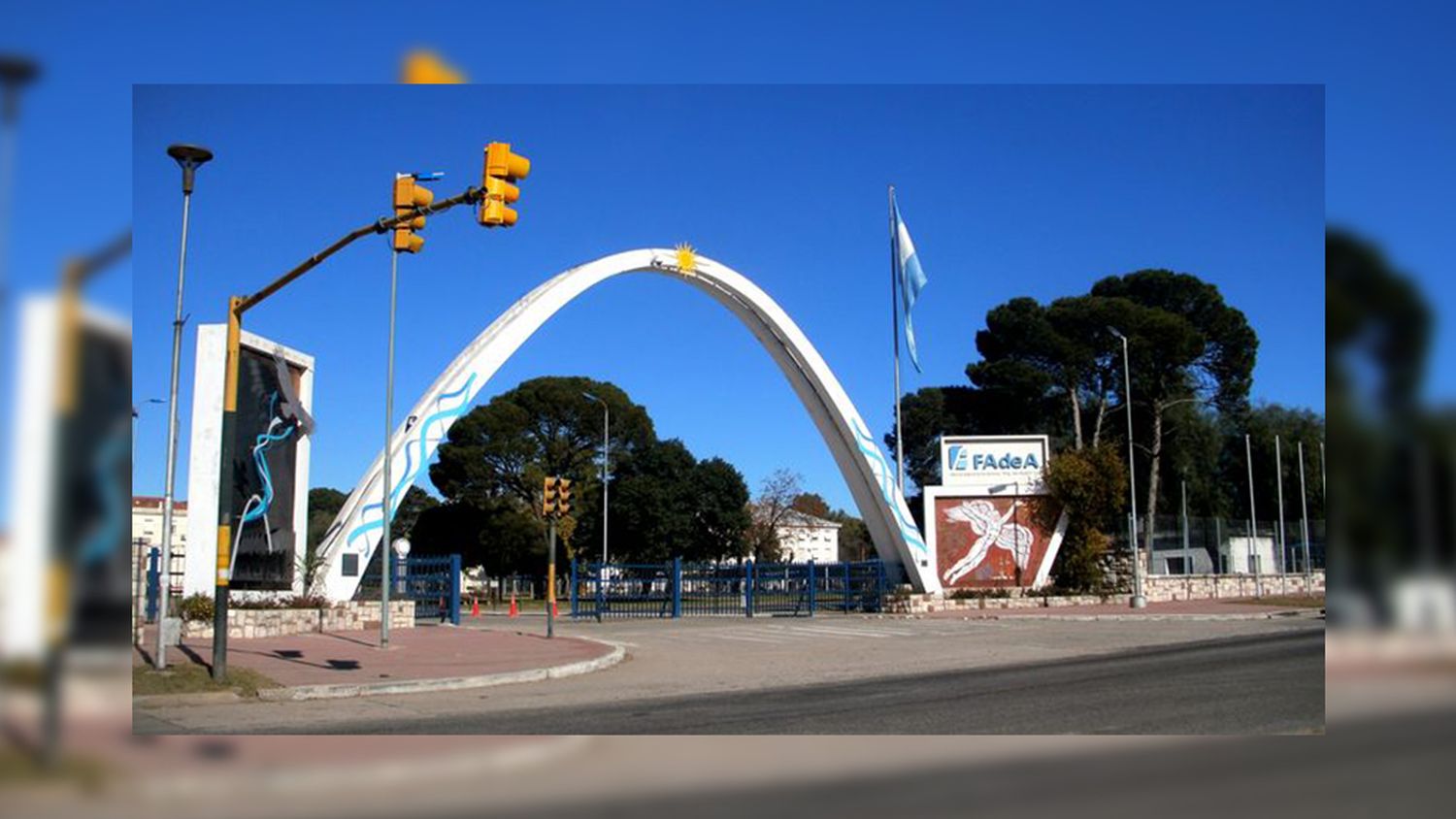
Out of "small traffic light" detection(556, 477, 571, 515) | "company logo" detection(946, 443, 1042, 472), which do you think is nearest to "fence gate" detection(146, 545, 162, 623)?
"small traffic light" detection(556, 477, 571, 515)

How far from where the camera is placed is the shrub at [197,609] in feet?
65.0

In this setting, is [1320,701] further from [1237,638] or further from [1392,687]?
[1237,638]

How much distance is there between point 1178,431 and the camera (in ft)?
161

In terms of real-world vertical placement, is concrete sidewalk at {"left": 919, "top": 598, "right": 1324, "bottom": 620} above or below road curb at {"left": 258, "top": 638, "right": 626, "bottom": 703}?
below

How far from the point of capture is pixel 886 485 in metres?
35.0

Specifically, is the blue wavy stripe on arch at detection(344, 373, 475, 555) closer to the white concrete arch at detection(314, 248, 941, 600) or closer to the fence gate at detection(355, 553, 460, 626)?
the white concrete arch at detection(314, 248, 941, 600)

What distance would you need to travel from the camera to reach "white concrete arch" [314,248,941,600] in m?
25.4

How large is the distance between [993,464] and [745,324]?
953 centimetres

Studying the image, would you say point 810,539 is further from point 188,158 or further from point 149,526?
point 188,158

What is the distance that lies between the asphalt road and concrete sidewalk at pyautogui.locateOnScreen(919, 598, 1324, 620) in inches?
576

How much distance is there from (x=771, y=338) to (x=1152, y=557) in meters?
17.5

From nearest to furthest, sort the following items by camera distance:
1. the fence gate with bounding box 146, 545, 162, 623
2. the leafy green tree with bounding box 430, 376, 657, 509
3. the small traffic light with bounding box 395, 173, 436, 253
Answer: the small traffic light with bounding box 395, 173, 436, 253 < the fence gate with bounding box 146, 545, 162, 623 < the leafy green tree with bounding box 430, 376, 657, 509

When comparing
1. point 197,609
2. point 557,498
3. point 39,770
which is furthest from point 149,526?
point 39,770

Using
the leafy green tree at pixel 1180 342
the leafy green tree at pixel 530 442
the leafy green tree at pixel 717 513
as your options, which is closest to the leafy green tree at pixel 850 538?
the leafy green tree at pixel 717 513
